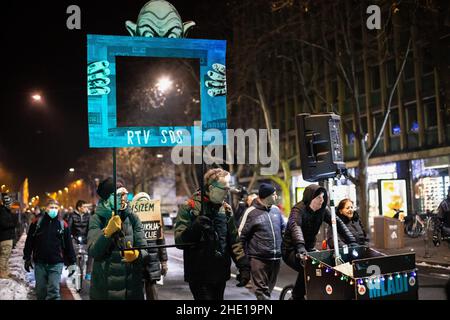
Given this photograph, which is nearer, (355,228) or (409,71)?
(355,228)

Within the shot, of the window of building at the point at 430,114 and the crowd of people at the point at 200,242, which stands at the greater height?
the window of building at the point at 430,114

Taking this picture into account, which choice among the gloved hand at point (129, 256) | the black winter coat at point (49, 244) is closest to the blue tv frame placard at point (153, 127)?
the gloved hand at point (129, 256)

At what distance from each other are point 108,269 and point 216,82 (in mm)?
2432

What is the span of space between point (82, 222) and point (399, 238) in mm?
11697

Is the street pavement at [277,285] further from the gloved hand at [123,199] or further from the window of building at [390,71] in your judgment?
the window of building at [390,71]

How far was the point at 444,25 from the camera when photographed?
1761 centimetres

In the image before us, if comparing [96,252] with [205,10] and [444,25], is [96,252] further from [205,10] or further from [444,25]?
[205,10]

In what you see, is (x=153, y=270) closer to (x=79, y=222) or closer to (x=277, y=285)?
(x=277, y=285)

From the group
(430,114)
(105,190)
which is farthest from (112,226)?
(430,114)

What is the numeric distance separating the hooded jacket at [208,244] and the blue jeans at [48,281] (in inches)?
148

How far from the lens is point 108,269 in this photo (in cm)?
559

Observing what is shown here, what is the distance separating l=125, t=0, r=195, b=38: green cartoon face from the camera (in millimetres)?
6547

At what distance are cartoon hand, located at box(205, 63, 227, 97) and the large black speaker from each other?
171 cm

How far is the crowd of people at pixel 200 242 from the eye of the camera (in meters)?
5.59
